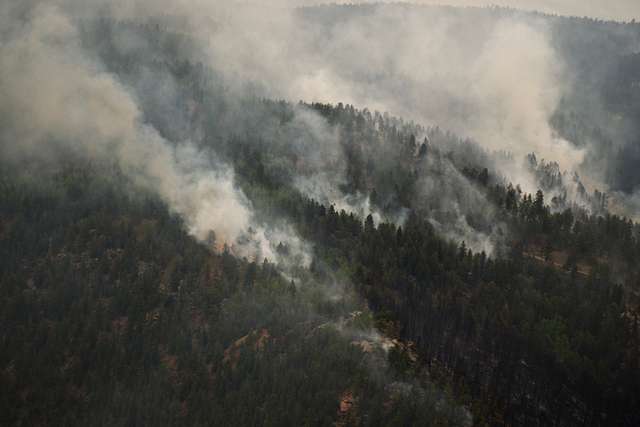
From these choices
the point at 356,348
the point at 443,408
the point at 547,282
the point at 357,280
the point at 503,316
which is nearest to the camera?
the point at 443,408

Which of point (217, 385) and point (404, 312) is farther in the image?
point (404, 312)

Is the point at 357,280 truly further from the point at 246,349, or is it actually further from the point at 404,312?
the point at 246,349

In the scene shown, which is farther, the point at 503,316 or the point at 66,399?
the point at 503,316

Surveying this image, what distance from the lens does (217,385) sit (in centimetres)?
15088

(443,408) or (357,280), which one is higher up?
(357,280)

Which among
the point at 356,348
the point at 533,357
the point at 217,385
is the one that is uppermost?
the point at 533,357

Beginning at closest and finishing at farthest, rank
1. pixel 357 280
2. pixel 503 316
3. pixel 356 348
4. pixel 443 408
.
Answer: pixel 443 408, pixel 356 348, pixel 503 316, pixel 357 280

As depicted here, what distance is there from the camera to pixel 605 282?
187625mm

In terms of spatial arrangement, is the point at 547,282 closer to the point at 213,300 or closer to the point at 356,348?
the point at 356,348

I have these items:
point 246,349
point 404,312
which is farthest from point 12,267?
point 404,312

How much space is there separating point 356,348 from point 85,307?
8445 cm

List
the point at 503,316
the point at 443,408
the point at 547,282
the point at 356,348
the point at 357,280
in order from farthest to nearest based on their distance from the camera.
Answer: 1. the point at 357,280
2. the point at 547,282
3. the point at 503,316
4. the point at 356,348
5. the point at 443,408

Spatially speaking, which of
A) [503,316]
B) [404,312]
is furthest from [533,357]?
[404,312]

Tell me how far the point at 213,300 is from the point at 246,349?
106ft
